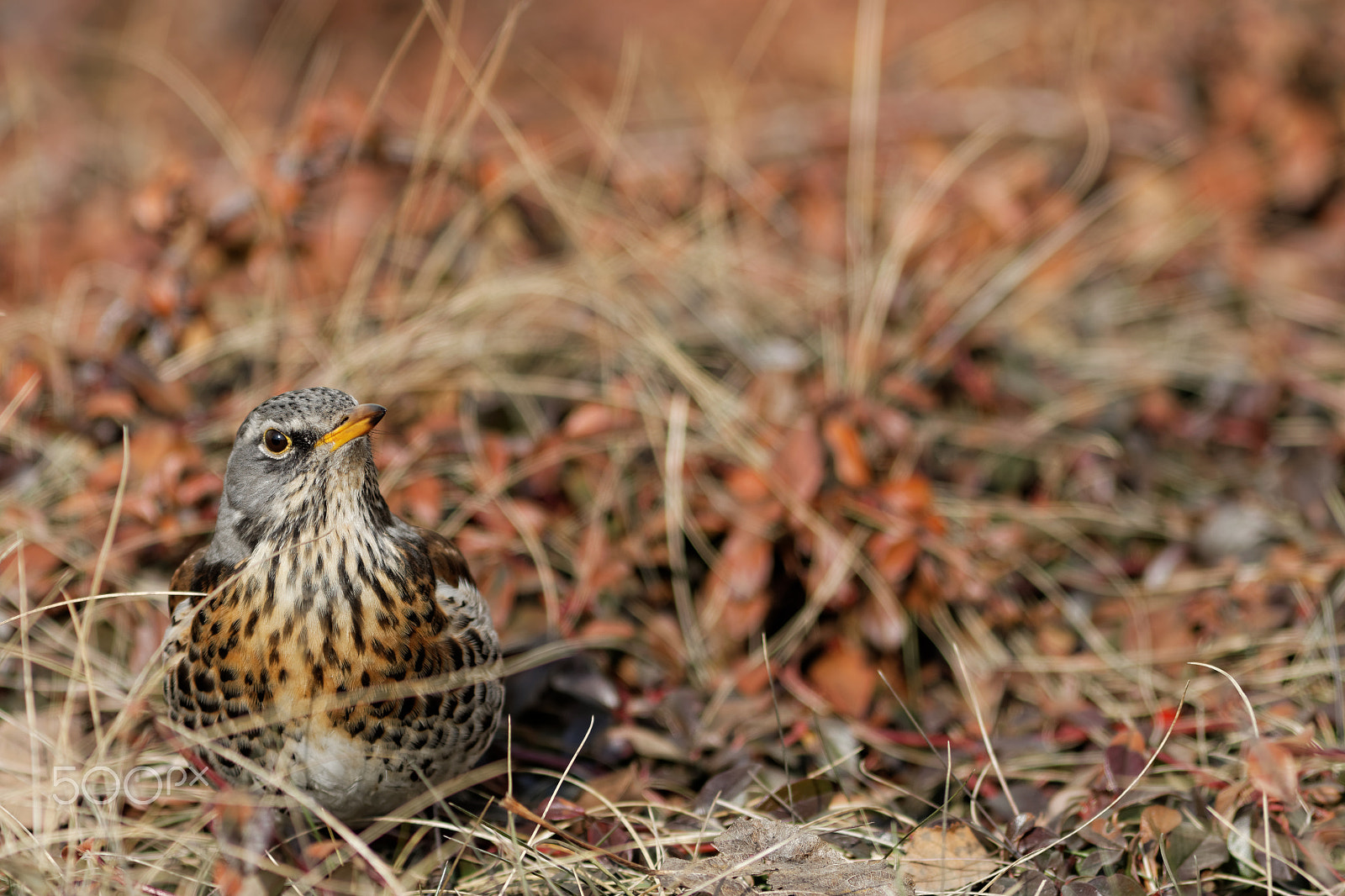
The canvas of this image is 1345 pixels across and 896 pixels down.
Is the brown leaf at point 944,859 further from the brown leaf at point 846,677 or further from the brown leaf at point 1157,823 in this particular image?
the brown leaf at point 846,677

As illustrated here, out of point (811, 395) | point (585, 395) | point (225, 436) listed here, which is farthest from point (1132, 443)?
point (225, 436)

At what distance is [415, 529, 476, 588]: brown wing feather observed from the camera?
10.8 feet

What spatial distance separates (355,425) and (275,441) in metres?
0.22

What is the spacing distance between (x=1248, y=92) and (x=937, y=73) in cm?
192

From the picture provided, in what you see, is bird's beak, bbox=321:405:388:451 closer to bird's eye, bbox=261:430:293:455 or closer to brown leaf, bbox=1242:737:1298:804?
bird's eye, bbox=261:430:293:455

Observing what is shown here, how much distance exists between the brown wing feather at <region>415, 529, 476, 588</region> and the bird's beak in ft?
1.38

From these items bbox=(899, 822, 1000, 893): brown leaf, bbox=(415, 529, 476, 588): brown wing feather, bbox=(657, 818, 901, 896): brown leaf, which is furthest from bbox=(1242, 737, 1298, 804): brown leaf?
bbox=(415, 529, 476, 588): brown wing feather

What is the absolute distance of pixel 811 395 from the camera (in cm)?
479

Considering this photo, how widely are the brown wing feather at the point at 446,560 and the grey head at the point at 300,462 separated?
214mm

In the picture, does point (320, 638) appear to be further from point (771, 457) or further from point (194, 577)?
point (771, 457)

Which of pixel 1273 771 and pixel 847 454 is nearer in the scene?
pixel 1273 771

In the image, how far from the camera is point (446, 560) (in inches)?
132

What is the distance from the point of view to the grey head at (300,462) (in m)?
3.04

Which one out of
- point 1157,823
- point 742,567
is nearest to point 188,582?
point 742,567
